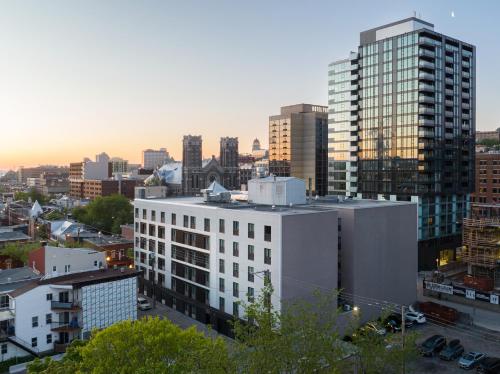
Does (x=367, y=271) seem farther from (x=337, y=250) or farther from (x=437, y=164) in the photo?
(x=437, y=164)

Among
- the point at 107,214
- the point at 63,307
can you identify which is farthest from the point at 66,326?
the point at 107,214

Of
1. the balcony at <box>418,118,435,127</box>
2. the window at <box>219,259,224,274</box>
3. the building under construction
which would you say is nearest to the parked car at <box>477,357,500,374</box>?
the window at <box>219,259,224,274</box>

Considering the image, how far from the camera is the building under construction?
70688 millimetres

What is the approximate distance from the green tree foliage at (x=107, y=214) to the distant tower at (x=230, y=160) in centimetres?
6494

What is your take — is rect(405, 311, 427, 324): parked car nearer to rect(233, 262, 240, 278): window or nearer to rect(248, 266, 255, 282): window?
rect(248, 266, 255, 282): window

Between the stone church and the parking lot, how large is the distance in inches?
5142

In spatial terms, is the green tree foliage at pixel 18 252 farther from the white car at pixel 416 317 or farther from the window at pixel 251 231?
the white car at pixel 416 317

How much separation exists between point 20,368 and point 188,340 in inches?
853

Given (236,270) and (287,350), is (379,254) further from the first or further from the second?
(287,350)

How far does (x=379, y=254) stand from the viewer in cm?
5403

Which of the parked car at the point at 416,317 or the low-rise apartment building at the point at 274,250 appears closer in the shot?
the low-rise apartment building at the point at 274,250

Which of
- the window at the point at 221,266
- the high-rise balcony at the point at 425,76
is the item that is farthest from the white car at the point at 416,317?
the high-rise balcony at the point at 425,76

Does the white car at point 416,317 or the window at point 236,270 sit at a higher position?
the window at point 236,270

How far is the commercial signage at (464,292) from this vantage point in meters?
59.6
